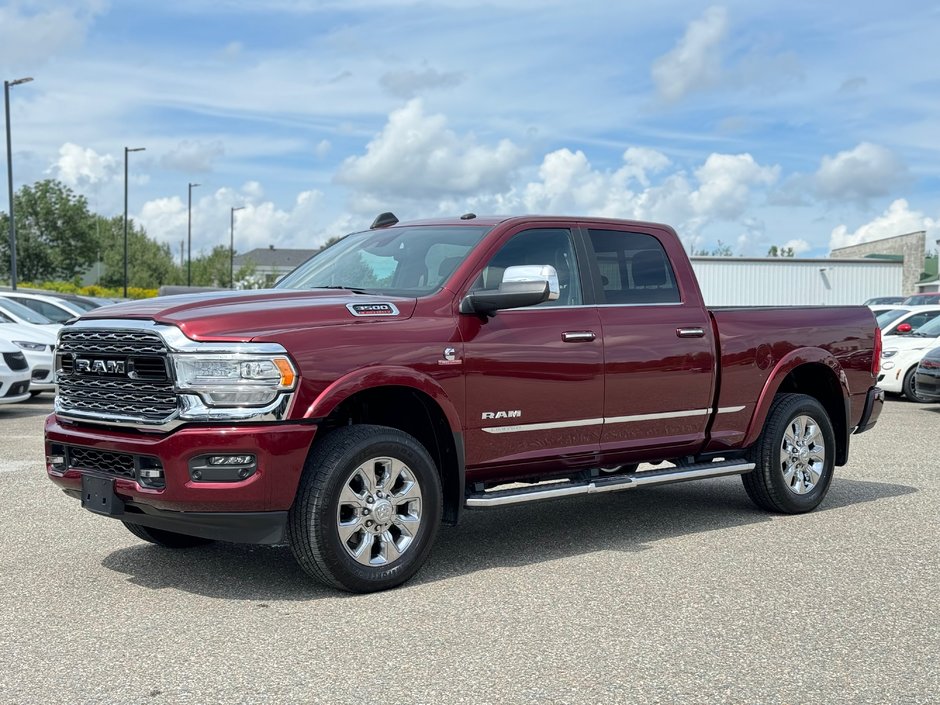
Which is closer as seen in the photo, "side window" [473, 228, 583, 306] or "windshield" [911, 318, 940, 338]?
"side window" [473, 228, 583, 306]

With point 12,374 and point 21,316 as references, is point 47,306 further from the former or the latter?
point 12,374

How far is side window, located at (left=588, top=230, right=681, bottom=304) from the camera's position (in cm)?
724

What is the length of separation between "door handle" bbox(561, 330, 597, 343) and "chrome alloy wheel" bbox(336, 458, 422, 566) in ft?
4.27

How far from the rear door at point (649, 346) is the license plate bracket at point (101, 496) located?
280 cm

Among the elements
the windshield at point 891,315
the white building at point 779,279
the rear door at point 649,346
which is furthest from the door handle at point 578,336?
the white building at point 779,279

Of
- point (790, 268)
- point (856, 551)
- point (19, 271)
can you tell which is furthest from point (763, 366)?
point (19, 271)

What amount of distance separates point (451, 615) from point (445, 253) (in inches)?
86.0

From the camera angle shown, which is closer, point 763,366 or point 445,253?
point 445,253

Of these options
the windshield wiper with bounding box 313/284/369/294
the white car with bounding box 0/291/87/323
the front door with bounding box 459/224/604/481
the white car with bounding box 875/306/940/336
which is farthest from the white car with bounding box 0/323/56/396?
the white car with bounding box 875/306/940/336

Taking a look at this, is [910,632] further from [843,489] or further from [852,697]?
[843,489]

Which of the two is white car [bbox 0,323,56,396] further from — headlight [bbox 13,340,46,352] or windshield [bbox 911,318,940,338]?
windshield [bbox 911,318,940,338]

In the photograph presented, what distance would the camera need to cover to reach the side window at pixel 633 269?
23.8 ft

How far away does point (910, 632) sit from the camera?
206 inches

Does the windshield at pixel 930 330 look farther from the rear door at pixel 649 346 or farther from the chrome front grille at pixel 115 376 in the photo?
the chrome front grille at pixel 115 376
